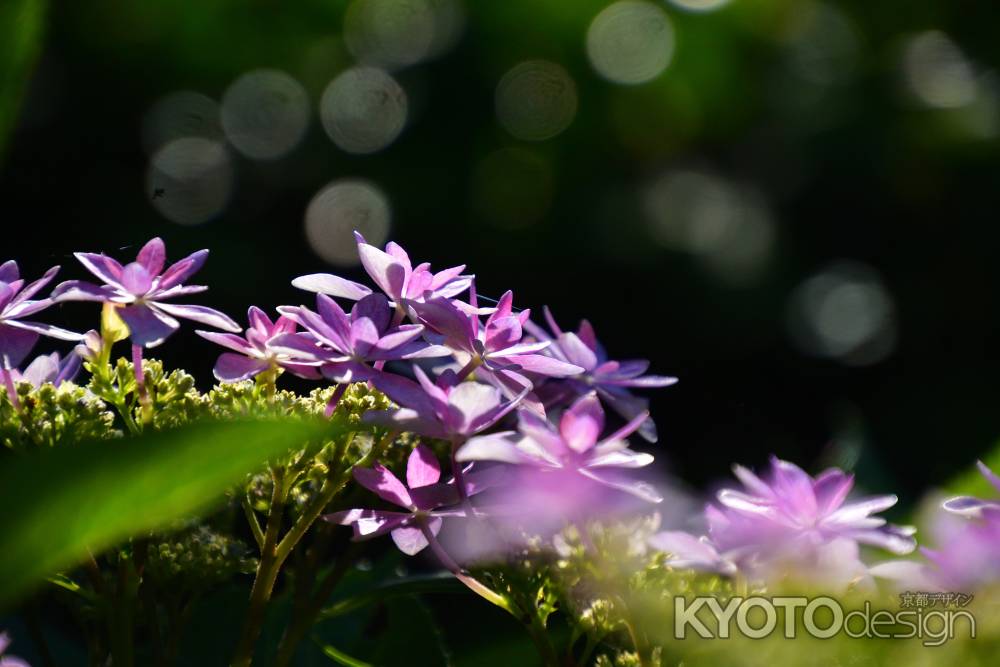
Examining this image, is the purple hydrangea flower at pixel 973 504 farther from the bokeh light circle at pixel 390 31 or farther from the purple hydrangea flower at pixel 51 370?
the bokeh light circle at pixel 390 31

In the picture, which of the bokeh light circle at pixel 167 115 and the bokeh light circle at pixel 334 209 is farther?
the bokeh light circle at pixel 167 115

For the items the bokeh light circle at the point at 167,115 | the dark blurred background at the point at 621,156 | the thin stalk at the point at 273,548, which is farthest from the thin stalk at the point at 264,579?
the bokeh light circle at the point at 167,115

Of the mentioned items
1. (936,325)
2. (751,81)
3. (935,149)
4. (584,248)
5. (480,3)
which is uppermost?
(480,3)

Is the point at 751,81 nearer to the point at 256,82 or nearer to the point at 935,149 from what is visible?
the point at 935,149

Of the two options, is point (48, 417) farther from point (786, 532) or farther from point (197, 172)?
point (197, 172)

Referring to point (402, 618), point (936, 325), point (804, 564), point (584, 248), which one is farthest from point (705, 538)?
point (936, 325)

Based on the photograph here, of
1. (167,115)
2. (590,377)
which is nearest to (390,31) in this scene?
(167,115)
